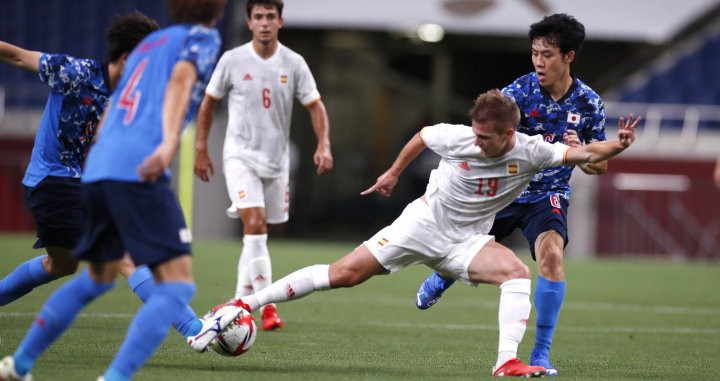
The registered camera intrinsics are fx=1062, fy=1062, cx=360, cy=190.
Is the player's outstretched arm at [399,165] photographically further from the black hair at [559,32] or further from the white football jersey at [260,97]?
the white football jersey at [260,97]

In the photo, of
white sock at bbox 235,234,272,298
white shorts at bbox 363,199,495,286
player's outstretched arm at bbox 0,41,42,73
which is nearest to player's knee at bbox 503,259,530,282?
white shorts at bbox 363,199,495,286

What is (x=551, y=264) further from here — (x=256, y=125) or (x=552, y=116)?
(x=256, y=125)

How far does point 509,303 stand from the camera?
5500 millimetres

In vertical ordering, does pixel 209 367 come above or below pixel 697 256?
above

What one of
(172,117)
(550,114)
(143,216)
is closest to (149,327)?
(143,216)

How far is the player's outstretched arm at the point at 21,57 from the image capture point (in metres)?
5.47

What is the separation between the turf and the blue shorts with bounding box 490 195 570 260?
0.77 m

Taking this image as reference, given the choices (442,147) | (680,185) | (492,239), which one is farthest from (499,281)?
(680,185)

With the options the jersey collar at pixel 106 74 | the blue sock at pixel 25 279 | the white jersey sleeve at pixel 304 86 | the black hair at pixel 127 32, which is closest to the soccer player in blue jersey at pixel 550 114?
the white jersey sleeve at pixel 304 86

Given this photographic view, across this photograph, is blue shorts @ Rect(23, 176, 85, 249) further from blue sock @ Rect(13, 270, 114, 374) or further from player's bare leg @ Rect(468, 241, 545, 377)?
player's bare leg @ Rect(468, 241, 545, 377)

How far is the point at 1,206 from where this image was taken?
18719 mm

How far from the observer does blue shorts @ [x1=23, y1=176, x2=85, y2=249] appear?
5809 mm

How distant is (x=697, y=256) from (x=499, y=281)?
14.4 meters

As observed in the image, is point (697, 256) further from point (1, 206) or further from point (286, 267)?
point (1, 206)
